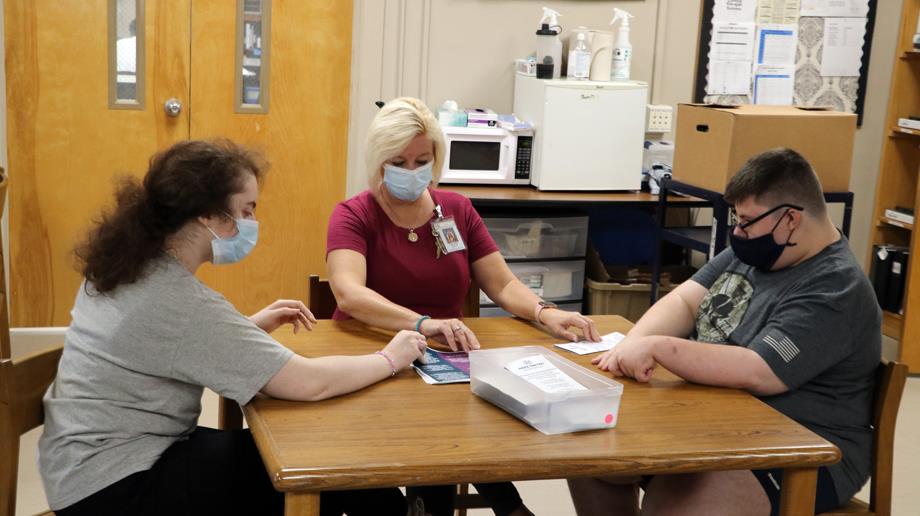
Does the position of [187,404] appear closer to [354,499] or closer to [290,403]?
[290,403]

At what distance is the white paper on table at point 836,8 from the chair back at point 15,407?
3.98m

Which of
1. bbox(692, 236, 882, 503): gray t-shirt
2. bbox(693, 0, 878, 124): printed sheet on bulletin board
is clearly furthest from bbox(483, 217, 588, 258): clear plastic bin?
bbox(692, 236, 882, 503): gray t-shirt

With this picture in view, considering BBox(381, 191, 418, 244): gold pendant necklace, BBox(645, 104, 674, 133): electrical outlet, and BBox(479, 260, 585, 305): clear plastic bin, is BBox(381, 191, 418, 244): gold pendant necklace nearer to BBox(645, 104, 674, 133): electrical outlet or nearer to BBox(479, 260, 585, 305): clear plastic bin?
BBox(479, 260, 585, 305): clear plastic bin

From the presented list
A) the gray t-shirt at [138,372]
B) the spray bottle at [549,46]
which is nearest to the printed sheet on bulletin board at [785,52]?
the spray bottle at [549,46]

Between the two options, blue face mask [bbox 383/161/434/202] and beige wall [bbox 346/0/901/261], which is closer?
blue face mask [bbox 383/161/434/202]

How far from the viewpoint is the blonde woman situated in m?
2.69

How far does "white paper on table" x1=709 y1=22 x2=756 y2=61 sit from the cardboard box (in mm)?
922

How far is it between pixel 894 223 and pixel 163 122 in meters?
3.21

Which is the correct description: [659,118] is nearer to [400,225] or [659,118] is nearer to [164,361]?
[400,225]

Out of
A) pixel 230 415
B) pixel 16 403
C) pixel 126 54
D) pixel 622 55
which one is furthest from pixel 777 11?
pixel 16 403

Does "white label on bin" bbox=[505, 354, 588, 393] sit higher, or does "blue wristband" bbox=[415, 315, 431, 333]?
"white label on bin" bbox=[505, 354, 588, 393]

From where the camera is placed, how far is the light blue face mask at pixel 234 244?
1.96m

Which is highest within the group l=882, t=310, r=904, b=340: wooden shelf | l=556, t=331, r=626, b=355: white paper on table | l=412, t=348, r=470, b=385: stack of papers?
l=556, t=331, r=626, b=355: white paper on table

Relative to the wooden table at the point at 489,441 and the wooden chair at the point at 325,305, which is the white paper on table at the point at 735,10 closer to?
the wooden chair at the point at 325,305
